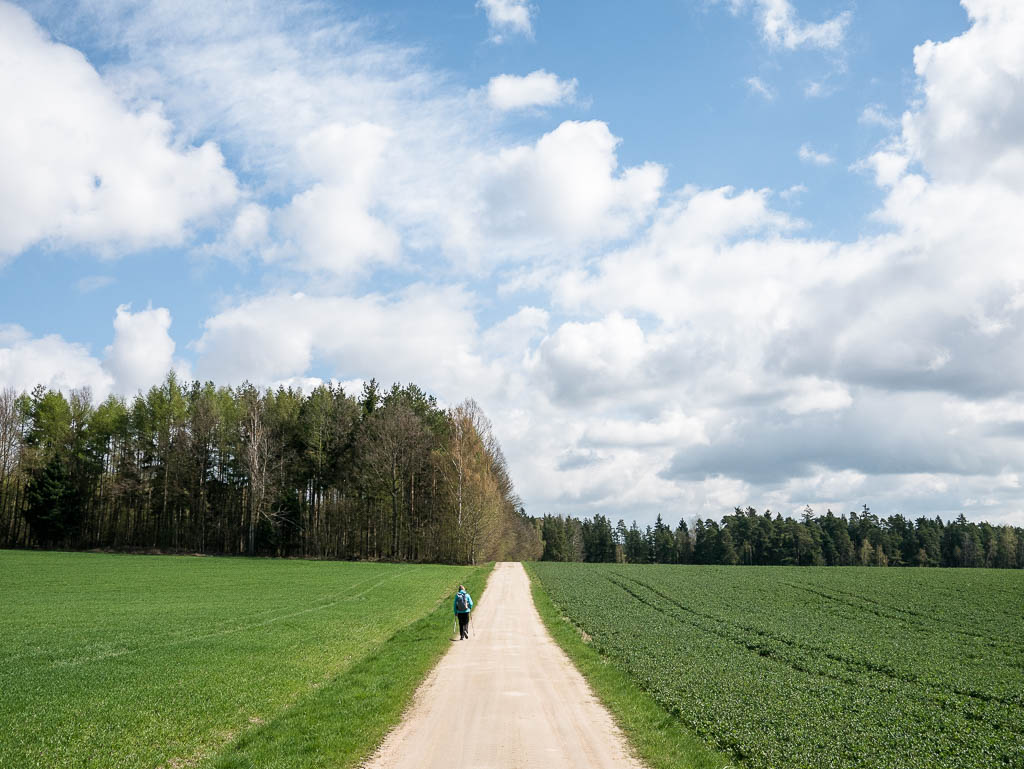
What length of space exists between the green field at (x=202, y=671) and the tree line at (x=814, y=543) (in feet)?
424

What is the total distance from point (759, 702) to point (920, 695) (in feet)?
15.9

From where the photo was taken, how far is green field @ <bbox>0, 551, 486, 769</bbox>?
12078mm

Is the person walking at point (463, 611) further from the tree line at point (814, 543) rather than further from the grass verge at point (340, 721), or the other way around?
the tree line at point (814, 543)

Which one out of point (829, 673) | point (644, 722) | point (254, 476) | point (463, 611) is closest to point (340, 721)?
point (644, 722)

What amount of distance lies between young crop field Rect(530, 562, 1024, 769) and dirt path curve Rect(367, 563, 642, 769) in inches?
79.7

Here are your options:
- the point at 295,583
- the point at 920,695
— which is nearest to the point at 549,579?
the point at 295,583

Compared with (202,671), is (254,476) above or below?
above

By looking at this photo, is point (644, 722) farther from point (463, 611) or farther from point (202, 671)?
point (463, 611)

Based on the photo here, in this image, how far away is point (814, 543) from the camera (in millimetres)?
154500

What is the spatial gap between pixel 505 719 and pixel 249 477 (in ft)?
252

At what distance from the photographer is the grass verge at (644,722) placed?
11359 millimetres

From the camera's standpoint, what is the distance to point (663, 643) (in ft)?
79.9

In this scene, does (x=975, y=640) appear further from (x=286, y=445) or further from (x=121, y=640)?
(x=286, y=445)

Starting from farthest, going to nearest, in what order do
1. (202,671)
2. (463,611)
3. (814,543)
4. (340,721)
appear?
1. (814,543)
2. (463,611)
3. (202,671)
4. (340,721)
